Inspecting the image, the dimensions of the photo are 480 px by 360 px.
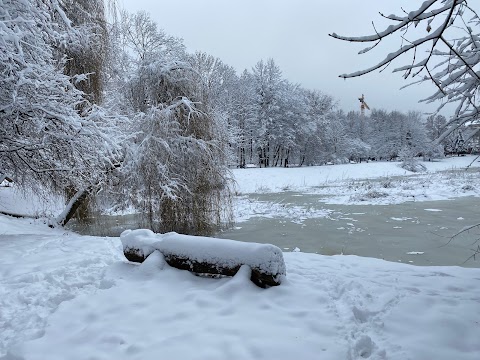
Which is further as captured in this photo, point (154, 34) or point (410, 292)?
point (154, 34)

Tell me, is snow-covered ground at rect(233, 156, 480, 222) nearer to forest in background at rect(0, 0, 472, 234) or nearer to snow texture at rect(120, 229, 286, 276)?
snow texture at rect(120, 229, 286, 276)

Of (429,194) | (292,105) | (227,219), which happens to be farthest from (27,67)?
(292,105)

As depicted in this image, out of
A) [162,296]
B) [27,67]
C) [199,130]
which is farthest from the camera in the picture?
[199,130]

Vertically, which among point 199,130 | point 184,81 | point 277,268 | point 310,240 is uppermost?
point 184,81

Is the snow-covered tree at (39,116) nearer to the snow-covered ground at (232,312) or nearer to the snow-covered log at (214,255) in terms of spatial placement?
the snow-covered ground at (232,312)

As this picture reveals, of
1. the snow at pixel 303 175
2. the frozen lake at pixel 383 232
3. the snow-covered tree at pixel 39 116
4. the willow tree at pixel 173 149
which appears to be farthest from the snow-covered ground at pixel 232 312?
the snow at pixel 303 175

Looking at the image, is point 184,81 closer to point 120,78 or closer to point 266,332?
point 120,78

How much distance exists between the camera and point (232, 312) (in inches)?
137

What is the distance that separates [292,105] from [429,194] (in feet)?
75.2

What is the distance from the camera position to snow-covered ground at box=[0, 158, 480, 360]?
280 centimetres

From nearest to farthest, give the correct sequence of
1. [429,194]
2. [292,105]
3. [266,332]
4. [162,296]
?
1. [266,332]
2. [162,296]
3. [429,194]
4. [292,105]

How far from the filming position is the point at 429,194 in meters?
17.9

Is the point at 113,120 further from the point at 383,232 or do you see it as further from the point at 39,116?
the point at 383,232

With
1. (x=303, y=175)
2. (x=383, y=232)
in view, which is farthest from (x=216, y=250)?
(x=303, y=175)
